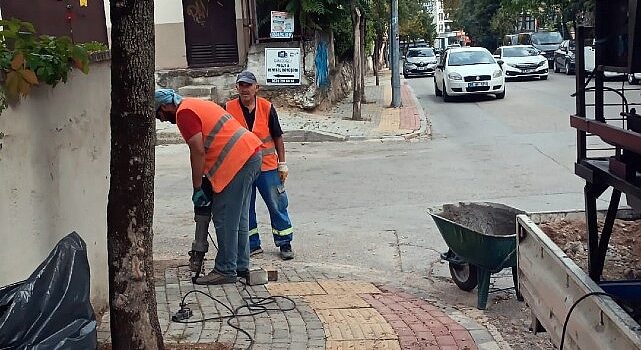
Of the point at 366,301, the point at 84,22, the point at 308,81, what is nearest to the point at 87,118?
the point at 366,301

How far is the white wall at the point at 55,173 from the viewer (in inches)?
162


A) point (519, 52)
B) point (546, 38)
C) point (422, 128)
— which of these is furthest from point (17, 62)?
point (546, 38)

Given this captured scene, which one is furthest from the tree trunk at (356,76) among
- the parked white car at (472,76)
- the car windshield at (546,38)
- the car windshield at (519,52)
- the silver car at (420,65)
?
the car windshield at (546,38)

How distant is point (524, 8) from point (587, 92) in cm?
4778

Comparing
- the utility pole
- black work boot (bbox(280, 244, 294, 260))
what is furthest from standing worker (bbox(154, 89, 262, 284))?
the utility pole

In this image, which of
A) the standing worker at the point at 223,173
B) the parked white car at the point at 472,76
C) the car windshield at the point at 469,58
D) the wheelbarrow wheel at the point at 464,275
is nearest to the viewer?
the standing worker at the point at 223,173

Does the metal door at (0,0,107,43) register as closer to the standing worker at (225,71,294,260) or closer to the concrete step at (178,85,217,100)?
the standing worker at (225,71,294,260)

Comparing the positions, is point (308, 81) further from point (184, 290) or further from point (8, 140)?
point (8, 140)

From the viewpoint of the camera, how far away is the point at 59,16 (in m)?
7.20

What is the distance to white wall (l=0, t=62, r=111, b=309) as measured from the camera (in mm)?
4109

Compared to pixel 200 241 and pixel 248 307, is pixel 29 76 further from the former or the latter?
pixel 200 241

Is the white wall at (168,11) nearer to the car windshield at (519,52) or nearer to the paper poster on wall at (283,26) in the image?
the paper poster on wall at (283,26)

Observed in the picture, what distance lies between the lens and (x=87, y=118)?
5.05 metres

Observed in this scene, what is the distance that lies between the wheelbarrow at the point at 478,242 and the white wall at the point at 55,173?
2.59 metres
